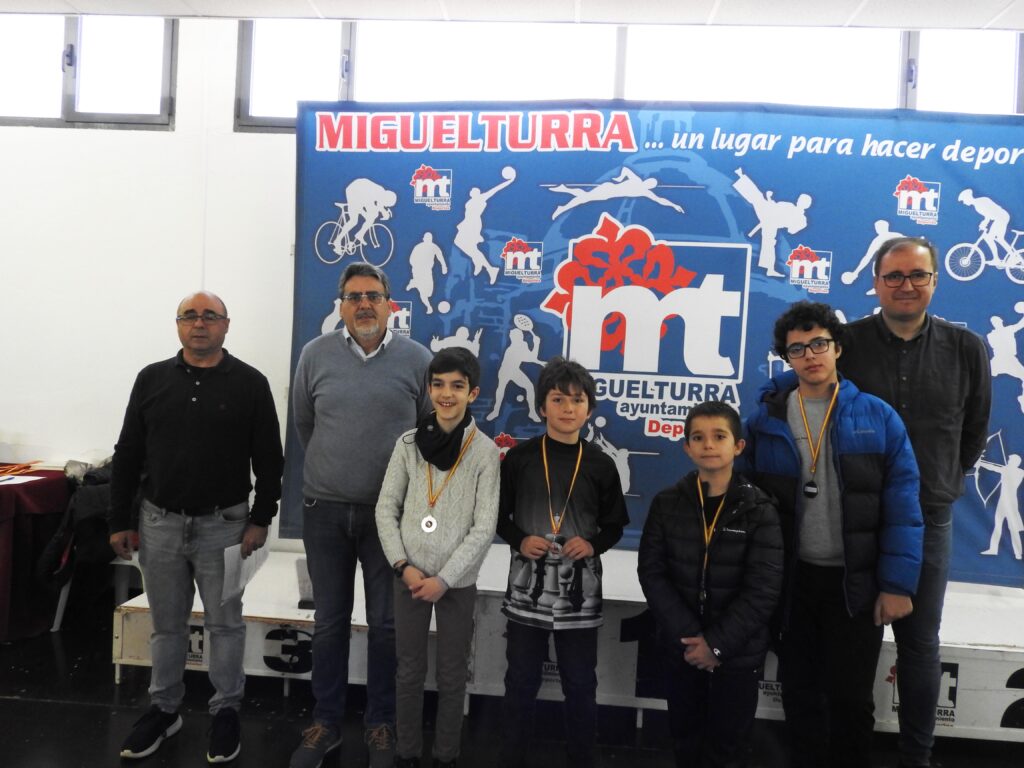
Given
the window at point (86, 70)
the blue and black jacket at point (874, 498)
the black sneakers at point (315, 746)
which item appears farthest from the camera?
the window at point (86, 70)

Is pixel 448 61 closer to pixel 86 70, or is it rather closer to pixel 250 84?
pixel 250 84

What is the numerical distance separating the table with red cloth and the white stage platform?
2.73 ft

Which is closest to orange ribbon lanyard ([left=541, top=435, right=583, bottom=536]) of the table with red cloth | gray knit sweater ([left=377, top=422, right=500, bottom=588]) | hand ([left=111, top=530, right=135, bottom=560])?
gray knit sweater ([left=377, top=422, right=500, bottom=588])

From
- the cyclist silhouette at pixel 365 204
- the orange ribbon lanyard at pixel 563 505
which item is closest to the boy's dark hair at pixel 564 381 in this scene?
the orange ribbon lanyard at pixel 563 505

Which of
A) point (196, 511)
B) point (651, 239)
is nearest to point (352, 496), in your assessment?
point (196, 511)

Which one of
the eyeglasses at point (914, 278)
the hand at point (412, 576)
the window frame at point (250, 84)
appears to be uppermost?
the window frame at point (250, 84)

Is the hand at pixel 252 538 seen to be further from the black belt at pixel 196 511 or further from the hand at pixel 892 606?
the hand at pixel 892 606

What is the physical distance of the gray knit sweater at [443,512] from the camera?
6.38ft

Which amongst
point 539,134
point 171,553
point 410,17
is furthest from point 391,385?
point 410,17

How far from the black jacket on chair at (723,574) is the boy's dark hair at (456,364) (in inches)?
27.1

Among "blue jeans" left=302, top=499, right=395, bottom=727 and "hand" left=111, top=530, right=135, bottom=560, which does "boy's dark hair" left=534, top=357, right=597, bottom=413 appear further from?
"hand" left=111, top=530, right=135, bottom=560

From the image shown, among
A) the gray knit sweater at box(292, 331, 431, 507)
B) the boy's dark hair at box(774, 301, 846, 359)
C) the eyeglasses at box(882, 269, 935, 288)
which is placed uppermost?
the eyeglasses at box(882, 269, 935, 288)

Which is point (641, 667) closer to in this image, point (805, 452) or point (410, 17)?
point (805, 452)

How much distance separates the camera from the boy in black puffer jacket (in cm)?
182
